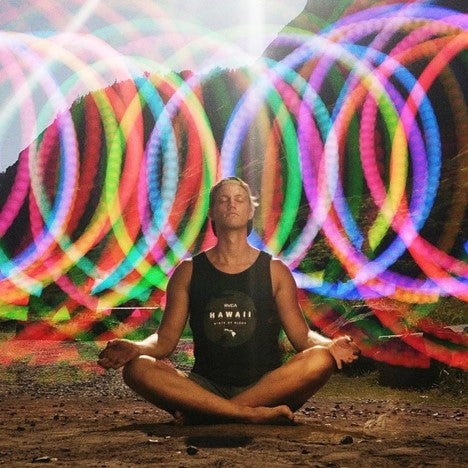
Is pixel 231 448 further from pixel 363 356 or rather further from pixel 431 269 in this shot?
pixel 431 269

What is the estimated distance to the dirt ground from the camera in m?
4.11

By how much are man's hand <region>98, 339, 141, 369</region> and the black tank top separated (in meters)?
0.52

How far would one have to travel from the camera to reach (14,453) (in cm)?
445

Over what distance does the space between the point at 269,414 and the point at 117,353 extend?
3.80 ft

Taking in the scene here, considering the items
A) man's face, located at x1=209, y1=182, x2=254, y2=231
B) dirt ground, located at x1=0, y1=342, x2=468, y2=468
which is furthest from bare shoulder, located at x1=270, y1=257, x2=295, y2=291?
dirt ground, located at x1=0, y1=342, x2=468, y2=468

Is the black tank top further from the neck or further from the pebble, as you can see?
the pebble

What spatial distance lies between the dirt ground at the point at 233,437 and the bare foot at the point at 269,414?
64mm

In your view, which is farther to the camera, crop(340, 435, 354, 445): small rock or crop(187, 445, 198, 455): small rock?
crop(340, 435, 354, 445): small rock

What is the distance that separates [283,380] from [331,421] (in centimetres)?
144

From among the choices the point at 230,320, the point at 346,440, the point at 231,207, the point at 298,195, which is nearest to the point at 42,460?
the point at 230,320

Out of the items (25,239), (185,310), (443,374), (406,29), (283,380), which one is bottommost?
(443,374)

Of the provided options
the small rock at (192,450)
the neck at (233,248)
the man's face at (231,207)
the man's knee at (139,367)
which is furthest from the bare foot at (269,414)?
the man's face at (231,207)

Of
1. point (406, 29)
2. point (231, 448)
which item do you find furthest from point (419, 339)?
point (406, 29)

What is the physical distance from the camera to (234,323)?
522 centimetres
